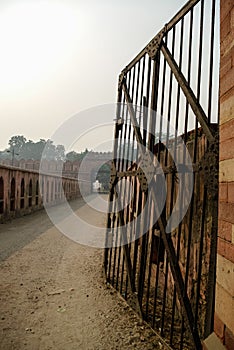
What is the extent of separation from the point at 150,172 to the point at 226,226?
1.94 meters

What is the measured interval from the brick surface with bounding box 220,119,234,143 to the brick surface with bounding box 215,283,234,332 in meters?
0.94

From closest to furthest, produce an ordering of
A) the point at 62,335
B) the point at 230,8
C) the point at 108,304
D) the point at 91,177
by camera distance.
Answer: the point at 230,8 → the point at 62,335 → the point at 108,304 → the point at 91,177

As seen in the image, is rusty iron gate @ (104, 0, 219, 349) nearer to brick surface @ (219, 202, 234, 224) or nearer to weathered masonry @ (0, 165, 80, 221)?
brick surface @ (219, 202, 234, 224)

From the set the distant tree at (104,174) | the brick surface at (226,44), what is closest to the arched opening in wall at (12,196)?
the brick surface at (226,44)

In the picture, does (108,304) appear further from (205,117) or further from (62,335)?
(205,117)

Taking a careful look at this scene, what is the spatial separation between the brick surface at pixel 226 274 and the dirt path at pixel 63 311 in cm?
165

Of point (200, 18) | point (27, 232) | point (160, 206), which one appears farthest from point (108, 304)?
point (27, 232)

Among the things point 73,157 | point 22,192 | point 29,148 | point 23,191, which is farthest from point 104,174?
point 29,148

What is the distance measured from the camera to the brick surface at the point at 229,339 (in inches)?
62.1

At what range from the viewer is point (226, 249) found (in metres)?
1.71

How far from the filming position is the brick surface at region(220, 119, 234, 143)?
5.59 ft

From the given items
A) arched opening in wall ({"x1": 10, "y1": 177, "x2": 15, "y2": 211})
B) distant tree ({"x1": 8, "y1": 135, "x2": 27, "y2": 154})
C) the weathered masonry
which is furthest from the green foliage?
arched opening in wall ({"x1": 10, "y1": 177, "x2": 15, "y2": 211})

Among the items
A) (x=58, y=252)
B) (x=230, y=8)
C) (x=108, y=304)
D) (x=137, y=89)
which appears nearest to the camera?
(x=230, y=8)

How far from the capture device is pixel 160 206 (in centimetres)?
345
